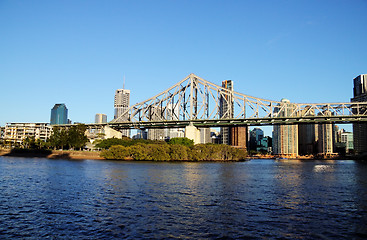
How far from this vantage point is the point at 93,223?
49.6ft

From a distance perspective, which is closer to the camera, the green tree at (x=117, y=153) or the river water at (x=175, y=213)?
the river water at (x=175, y=213)

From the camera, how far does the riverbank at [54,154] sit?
9419 centimetres

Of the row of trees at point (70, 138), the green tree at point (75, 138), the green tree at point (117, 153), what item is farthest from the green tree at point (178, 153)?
the row of trees at point (70, 138)

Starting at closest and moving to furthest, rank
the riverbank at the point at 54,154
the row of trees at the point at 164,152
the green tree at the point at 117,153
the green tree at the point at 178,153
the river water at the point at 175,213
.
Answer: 1. the river water at the point at 175,213
2. the row of trees at the point at 164,152
3. the green tree at the point at 178,153
4. the green tree at the point at 117,153
5. the riverbank at the point at 54,154

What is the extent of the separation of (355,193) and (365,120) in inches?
3037

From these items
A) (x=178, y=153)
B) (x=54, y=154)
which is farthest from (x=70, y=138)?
(x=178, y=153)

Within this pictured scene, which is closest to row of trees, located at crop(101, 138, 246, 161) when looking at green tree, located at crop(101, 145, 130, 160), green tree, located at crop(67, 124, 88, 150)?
green tree, located at crop(101, 145, 130, 160)

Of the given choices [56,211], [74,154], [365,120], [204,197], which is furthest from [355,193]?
[74,154]

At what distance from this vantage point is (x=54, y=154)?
97.9m

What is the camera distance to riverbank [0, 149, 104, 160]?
94.2 metres

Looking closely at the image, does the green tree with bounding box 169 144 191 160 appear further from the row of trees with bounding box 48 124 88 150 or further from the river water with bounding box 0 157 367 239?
the river water with bounding box 0 157 367 239

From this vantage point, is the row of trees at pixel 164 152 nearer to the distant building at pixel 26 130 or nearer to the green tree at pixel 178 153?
the green tree at pixel 178 153

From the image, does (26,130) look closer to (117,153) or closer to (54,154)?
(54,154)

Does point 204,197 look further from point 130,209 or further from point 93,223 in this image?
point 93,223
